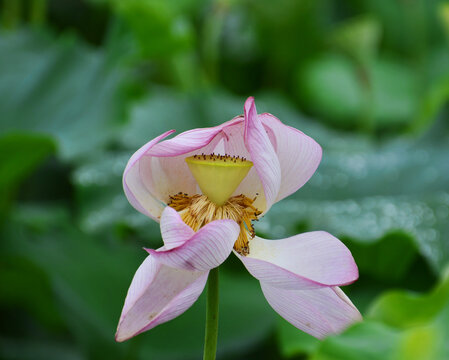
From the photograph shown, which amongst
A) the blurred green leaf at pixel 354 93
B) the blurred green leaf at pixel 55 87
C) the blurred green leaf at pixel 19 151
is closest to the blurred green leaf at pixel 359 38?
the blurred green leaf at pixel 354 93

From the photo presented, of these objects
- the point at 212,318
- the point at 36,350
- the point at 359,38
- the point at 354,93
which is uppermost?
the point at 212,318

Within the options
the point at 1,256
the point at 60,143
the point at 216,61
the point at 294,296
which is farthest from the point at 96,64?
the point at 294,296

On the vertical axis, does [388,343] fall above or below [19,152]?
above

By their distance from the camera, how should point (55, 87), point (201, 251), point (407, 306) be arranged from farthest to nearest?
point (55, 87) < point (407, 306) < point (201, 251)

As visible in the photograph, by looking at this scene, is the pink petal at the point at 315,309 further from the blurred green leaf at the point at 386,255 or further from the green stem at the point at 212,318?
the blurred green leaf at the point at 386,255

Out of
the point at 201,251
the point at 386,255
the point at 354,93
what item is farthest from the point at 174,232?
the point at 354,93

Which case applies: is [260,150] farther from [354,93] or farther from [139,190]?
[354,93]
